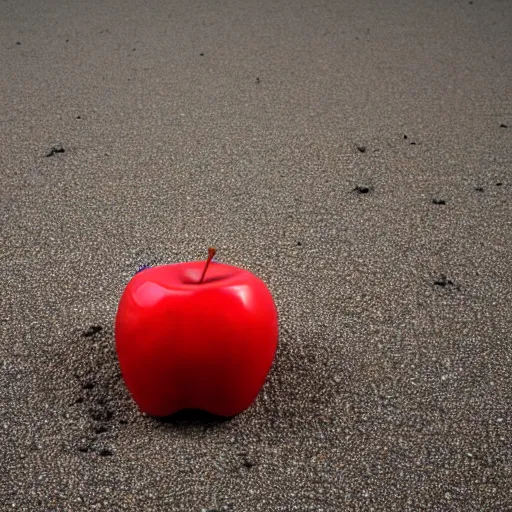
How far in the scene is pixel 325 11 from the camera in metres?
3.37

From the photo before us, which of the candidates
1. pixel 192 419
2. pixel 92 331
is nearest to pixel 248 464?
pixel 192 419

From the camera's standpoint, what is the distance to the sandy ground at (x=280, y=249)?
976mm

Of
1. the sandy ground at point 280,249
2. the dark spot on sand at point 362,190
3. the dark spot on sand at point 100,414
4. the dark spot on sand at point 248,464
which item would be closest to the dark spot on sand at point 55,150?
the sandy ground at point 280,249

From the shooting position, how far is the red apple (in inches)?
35.9

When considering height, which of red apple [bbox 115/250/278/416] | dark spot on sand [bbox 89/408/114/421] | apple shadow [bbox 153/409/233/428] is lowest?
dark spot on sand [bbox 89/408/114/421]

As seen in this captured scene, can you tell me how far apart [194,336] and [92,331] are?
1.23 ft

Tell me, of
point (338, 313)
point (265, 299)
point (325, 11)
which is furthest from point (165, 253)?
point (325, 11)

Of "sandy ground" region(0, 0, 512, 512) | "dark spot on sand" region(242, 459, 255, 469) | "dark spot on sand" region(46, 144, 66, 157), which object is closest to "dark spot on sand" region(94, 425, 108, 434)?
"sandy ground" region(0, 0, 512, 512)

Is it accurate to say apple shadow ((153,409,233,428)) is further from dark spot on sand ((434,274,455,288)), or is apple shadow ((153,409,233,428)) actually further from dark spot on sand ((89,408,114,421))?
dark spot on sand ((434,274,455,288))

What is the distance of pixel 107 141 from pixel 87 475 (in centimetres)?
122

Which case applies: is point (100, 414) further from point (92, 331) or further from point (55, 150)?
point (55, 150)

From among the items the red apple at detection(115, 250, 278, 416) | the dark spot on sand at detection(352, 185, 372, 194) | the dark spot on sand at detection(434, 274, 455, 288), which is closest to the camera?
the red apple at detection(115, 250, 278, 416)

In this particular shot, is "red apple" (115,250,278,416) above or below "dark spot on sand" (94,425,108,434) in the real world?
above

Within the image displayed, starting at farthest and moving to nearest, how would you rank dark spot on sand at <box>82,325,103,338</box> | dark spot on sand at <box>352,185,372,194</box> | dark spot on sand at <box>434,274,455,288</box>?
dark spot on sand at <box>352,185,372,194</box>
dark spot on sand at <box>434,274,455,288</box>
dark spot on sand at <box>82,325,103,338</box>
